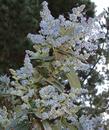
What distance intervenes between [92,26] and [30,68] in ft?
0.99

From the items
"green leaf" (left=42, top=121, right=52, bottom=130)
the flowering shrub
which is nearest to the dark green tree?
the flowering shrub

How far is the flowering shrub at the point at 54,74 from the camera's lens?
2.13 meters

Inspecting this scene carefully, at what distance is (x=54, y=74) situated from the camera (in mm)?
2258

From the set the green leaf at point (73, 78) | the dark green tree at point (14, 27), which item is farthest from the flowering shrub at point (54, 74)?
the dark green tree at point (14, 27)

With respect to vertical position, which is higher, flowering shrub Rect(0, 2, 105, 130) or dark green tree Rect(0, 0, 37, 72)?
dark green tree Rect(0, 0, 37, 72)

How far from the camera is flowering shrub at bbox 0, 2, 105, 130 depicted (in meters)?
2.13

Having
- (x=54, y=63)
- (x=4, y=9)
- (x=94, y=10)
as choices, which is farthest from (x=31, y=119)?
(x=94, y=10)

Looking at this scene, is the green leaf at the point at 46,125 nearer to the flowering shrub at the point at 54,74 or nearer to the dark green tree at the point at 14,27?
the flowering shrub at the point at 54,74

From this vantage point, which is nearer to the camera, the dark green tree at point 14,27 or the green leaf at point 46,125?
the green leaf at point 46,125

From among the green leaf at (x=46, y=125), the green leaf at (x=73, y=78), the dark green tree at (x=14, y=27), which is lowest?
the green leaf at (x=46, y=125)

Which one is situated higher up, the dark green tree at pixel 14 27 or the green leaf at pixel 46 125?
the dark green tree at pixel 14 27

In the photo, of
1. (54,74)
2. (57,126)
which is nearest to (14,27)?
(54,74)

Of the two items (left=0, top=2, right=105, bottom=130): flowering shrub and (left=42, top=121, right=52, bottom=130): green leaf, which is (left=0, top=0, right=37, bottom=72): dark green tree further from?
(left=42, top=121, right=52, bottom=130): green leaf

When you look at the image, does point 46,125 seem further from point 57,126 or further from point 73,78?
point 73,78
